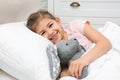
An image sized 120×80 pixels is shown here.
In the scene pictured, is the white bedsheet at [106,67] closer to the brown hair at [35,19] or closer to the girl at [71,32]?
the girl at [71,32]

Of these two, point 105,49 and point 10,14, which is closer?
point 105,49

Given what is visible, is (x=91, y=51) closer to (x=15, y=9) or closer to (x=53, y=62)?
(x=53, y=62)

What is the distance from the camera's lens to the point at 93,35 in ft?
4.26

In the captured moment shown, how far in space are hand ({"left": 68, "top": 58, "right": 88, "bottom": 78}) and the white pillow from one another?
0.10 metres

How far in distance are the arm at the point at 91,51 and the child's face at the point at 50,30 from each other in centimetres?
14

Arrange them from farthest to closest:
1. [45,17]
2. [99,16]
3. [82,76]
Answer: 1. [99,16]
2. [45,17]
3. [82,76]

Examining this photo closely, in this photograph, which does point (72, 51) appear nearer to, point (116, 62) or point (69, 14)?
point (116, 62)

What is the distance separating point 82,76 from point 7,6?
77 centimetres

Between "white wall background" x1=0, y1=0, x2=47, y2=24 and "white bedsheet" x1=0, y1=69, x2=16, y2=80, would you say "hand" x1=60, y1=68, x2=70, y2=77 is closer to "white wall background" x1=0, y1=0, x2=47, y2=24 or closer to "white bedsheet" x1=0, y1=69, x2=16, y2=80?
"white bedsheet" x1=0, y1=69, x2=16, y2=80

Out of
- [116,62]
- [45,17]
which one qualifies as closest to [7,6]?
[45,17]

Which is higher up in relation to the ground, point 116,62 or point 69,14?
point 116,62

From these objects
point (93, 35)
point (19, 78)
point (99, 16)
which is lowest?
point (99, 16)

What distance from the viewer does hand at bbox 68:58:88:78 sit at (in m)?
1.10

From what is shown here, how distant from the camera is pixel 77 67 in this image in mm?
1110
